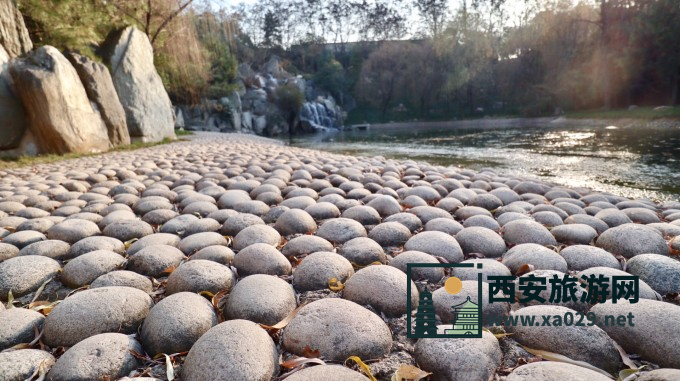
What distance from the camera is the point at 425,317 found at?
1.13 m

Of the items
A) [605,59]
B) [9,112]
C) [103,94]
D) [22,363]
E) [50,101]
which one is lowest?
[22,363]

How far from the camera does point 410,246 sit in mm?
1646

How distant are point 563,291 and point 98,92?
6.99 metres

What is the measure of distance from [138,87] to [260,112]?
56.3 feet

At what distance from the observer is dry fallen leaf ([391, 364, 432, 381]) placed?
883mm

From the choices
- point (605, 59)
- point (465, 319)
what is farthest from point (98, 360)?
point (605, 59)

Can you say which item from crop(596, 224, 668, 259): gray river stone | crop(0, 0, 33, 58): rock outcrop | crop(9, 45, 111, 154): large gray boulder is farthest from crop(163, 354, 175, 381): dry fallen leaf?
crop(0, 0, 33, 58): rock outcrop

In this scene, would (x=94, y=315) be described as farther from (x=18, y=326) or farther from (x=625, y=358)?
(x=625, y=358)

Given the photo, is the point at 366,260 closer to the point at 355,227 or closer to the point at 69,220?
the point at 355,227

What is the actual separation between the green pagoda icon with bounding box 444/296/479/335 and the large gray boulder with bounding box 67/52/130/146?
6777 mm

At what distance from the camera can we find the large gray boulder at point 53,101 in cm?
481

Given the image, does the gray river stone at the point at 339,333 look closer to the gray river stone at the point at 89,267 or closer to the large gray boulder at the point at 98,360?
the large gray boulder at the point at 98,360

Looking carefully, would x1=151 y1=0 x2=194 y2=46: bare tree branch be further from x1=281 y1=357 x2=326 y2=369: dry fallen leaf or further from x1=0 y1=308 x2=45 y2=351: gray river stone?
x1=281 y1=357 x2=326 y2=369: dry fallen leaf

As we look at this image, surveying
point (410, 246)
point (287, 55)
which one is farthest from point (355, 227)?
point (287, 55)
